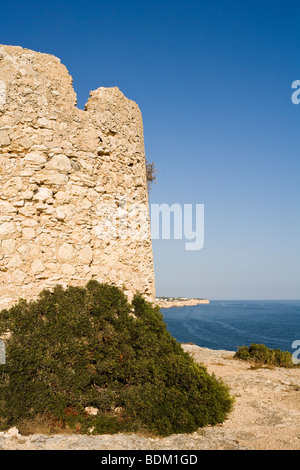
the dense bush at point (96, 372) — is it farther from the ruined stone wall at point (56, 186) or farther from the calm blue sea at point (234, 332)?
the calm blue sea at point (234, 332)

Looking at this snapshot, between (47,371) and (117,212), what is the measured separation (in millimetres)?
3233

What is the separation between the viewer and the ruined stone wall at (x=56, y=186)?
17.7ft

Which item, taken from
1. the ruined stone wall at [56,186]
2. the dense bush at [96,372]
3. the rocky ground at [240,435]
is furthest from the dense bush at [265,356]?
the ruined stone wall at [56,186]

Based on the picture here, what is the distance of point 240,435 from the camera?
16.0 ft

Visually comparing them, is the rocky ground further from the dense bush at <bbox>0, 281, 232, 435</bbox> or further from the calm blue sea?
the calm blue sea

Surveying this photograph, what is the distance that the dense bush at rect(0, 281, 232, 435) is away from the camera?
451cm

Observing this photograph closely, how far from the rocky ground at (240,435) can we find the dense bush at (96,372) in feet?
0.87

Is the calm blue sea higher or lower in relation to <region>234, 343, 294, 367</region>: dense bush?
lower

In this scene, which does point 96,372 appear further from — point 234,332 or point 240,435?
point 234,332

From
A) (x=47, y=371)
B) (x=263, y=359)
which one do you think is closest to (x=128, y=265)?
(x=47, y=371)

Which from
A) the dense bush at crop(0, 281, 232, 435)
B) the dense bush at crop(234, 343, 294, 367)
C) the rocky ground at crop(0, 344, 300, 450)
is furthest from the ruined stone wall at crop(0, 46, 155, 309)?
the dense bush at crop(234, 343, 294, 367)

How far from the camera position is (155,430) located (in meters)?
4.67

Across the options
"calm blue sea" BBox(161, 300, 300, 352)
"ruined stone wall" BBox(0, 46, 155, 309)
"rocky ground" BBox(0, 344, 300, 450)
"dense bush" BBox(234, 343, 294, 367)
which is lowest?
"calm blue sea" BBox(161, 300, 300, 352)

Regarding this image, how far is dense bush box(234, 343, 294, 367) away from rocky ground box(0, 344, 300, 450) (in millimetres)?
3415
